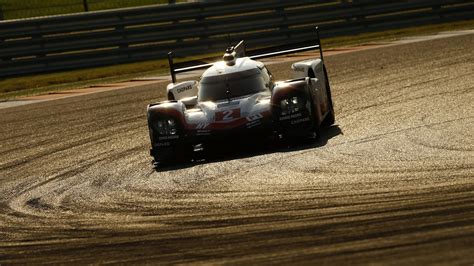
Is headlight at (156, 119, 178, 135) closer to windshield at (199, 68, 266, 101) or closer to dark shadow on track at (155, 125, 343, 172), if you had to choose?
dark shadow on track at (155, 125, 343, 172)

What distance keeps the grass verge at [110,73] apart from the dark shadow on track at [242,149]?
11.2 meters

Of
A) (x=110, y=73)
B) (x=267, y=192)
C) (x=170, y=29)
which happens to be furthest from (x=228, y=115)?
(x=170, y=29)

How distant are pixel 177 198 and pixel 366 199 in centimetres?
208

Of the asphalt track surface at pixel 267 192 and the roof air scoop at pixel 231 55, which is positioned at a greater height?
the roof air scoop at pixel 231 55

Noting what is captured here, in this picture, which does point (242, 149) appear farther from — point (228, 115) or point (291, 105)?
point (291, 105)

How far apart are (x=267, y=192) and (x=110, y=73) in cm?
1605

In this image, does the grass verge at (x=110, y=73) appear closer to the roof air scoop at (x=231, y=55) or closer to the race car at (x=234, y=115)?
the roof air scoop at (x=231, y=55)

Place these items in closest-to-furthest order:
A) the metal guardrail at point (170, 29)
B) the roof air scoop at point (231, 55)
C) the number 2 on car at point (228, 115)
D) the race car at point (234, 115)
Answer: the race car at point (234, 115) → the number 2 on car at point (228, 115) → the roof air scoop at point (231, 55) → the metal guardrail at point (170, 29)

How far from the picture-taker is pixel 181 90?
15.1m

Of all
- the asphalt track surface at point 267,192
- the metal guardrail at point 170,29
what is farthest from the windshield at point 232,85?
the metal guardrail at point 170,29

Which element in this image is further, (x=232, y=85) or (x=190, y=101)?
(x=190, y=101)

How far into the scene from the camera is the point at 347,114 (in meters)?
15.6

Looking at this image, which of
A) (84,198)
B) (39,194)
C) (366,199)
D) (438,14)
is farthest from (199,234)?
(438,14)

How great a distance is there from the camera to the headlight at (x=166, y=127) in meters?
13.2
